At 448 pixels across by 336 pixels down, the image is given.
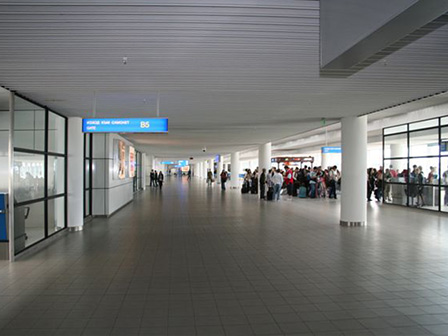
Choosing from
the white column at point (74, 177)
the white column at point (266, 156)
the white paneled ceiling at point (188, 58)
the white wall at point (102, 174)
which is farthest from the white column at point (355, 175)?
the white column at point (266, 156)

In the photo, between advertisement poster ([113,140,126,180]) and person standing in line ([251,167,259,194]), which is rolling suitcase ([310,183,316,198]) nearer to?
person standing in line ([251,167,259,194])

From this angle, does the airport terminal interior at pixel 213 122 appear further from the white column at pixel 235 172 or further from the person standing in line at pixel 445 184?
the white column at pixel 235 172

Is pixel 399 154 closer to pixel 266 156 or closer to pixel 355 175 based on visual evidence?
pixel 355 175

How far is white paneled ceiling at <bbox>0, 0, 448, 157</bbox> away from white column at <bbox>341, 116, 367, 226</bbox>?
74.0 inches

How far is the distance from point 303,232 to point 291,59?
5568mm

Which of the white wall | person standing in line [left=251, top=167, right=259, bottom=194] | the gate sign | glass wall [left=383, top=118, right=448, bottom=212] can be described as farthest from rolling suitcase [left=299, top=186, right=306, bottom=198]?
the gate sign

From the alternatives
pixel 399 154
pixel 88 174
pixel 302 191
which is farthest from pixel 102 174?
pixel 399 154

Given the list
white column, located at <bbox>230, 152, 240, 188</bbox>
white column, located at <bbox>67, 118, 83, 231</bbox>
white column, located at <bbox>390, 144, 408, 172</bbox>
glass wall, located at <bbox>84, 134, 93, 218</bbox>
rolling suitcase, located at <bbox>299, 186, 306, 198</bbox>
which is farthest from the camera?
white column, located at <bbox>230, 152, 240, 188</bbox>

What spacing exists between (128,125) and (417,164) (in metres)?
12.7

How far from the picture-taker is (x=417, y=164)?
588 inches

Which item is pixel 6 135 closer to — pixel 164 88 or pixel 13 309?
pixel 164 88

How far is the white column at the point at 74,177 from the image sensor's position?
981cm

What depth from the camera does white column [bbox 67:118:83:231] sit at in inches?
386

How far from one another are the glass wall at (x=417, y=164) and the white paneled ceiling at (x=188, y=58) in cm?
667
